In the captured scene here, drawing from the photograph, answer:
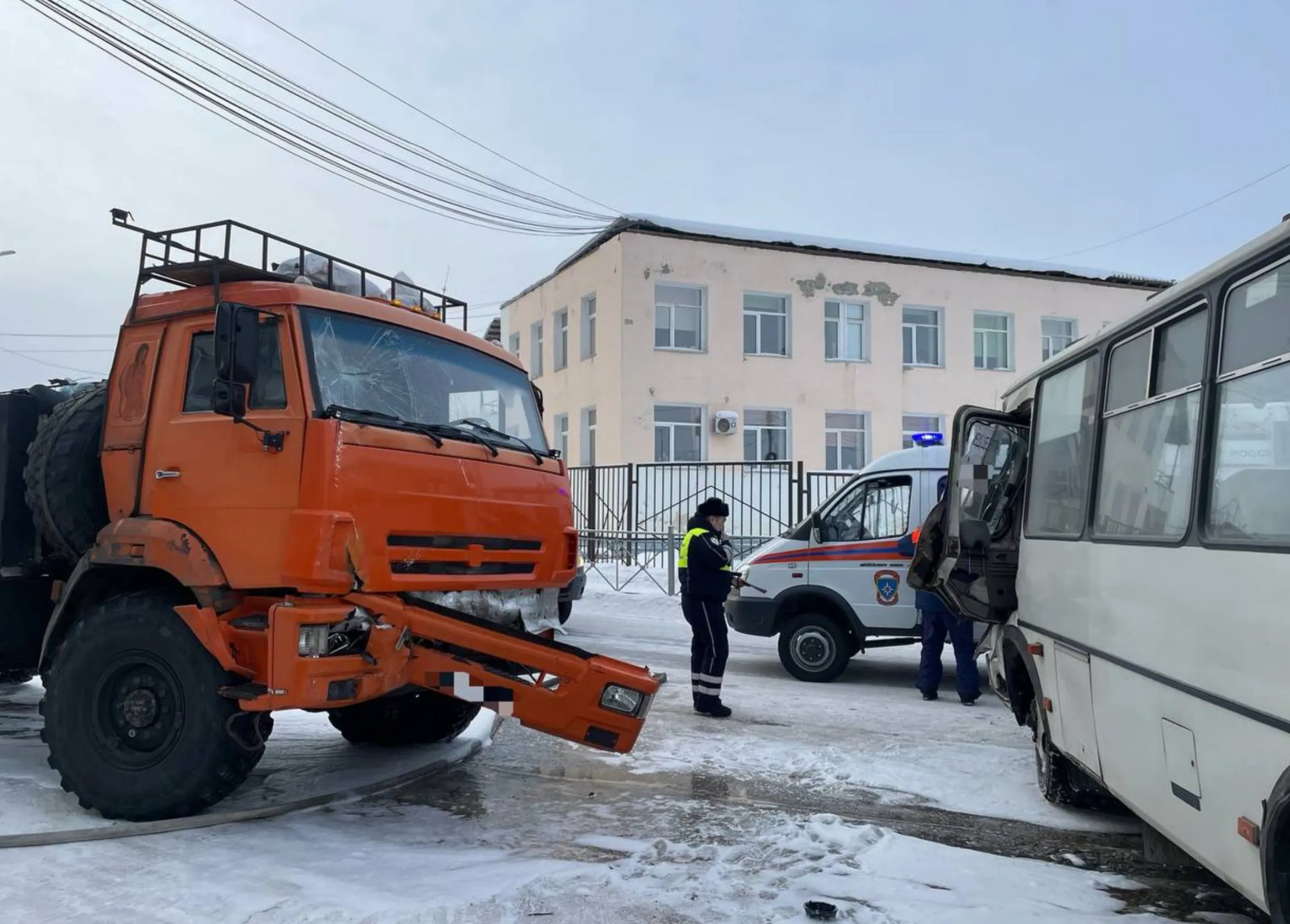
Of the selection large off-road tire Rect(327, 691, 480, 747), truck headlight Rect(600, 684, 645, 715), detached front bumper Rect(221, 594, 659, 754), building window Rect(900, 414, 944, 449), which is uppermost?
building window Rect(900, 414, 944, 449)

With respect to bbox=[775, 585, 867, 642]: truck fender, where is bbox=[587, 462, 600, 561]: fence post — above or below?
above

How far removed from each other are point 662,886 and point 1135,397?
9.80 feet

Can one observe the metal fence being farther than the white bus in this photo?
Yes

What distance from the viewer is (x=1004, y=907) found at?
394 cm

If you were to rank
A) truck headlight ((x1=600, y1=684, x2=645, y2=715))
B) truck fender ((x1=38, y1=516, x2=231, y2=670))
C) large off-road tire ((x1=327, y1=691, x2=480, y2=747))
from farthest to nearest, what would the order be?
large off-road tire ((x1=327, y1=691, x2=480, y2=747)) < truck headlight ((x1=600, y1=684, x2=645, y2=715)) < truck fender ((x1=38, y1=516, x2=231, y2=670))

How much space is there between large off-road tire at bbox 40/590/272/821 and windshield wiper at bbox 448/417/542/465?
1758 mm

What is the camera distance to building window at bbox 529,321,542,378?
2578cm

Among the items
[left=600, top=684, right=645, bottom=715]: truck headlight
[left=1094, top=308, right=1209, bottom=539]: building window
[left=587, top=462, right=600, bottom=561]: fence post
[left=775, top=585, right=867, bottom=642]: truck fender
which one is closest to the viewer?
[left=1094, top=308, right=1209, bottom=539]: building window

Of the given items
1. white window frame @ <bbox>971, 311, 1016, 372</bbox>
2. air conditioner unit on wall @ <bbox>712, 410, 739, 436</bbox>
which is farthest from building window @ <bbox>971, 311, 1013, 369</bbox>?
air conditioner unit on wall @ <bbox>712, 410, 739, 436</bbox>

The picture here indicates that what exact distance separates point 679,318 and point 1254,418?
1912cm

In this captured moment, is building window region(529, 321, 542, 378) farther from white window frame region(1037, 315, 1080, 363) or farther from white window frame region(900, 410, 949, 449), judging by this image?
white window frame region(1037, 315, 1080, 363)

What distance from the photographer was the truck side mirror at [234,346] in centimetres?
457

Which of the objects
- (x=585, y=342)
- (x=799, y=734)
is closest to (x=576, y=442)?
(x=585, y=342)

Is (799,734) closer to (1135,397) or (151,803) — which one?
(1135,397)
